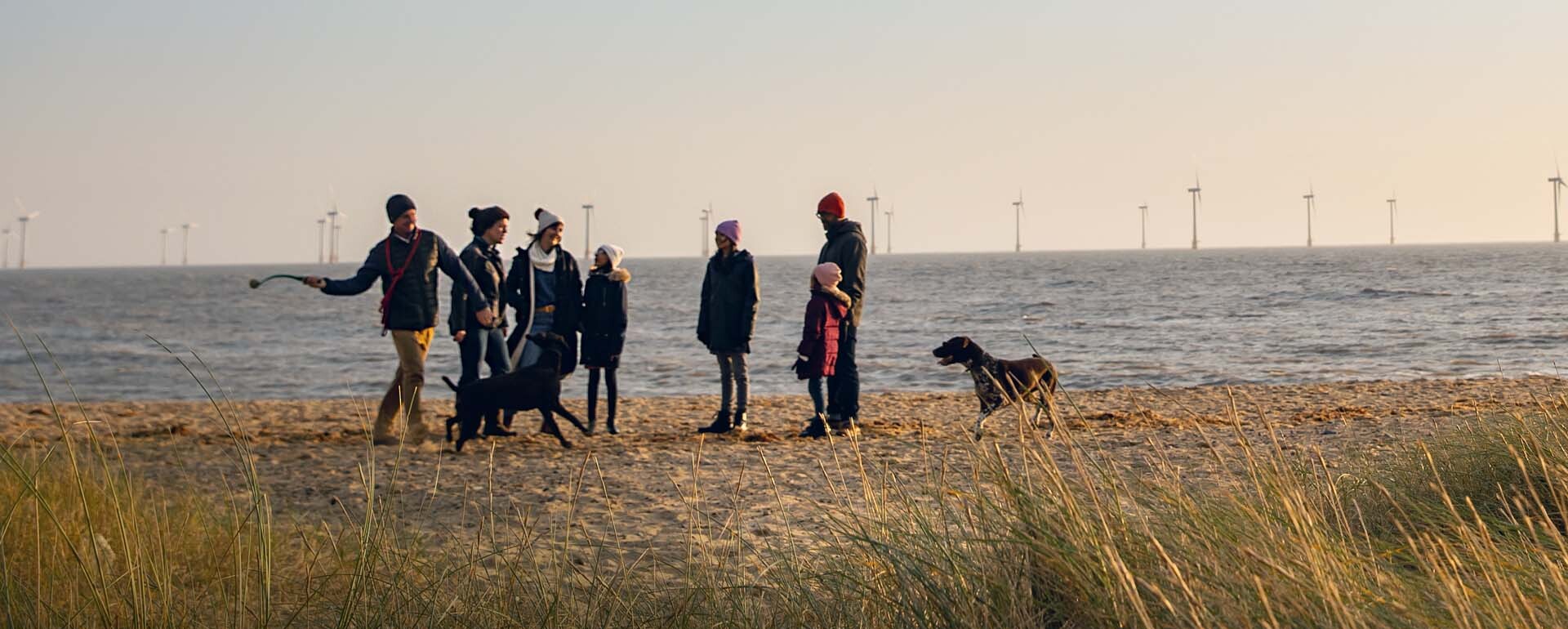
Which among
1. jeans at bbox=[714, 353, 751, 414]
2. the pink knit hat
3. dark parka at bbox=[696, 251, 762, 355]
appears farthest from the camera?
jeans at bbox=[714, 353, 751, 414]

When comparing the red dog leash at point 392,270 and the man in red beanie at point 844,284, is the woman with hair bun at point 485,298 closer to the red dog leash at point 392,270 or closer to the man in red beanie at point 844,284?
the red dog leash at point 392,270

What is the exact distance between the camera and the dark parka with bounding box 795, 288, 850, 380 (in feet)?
31.7

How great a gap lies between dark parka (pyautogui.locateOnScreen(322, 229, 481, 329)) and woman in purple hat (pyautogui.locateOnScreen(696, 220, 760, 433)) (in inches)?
75.6

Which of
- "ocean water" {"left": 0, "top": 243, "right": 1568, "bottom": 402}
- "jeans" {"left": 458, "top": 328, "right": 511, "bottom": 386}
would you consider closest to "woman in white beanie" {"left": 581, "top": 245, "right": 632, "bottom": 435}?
"jeans" {"left": 458, "top": 328, "right": 511, "bottom": 386}

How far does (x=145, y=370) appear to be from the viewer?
77.6ft

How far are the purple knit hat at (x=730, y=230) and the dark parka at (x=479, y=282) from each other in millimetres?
1710

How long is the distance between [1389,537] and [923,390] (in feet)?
38.9

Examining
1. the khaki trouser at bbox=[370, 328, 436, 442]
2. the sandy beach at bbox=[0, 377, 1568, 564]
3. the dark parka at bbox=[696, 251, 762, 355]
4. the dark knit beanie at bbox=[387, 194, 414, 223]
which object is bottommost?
the sandy beach at bbox=[0, 377, 1568, 564]

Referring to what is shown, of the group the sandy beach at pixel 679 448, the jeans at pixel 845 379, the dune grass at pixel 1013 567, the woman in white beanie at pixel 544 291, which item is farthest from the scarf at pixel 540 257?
the dune grass at pixel 1013 567

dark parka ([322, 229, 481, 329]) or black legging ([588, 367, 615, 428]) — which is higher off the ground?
dark parka ([322, 229, 481, 329])

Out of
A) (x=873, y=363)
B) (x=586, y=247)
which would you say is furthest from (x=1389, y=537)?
(x=586, y=247)

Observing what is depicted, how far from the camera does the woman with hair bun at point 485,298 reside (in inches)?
382

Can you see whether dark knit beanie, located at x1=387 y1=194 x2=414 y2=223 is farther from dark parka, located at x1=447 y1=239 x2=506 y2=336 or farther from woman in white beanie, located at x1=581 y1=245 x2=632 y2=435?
woman in white beanie, located at x1=581 y1=245 x2=632 y2=435

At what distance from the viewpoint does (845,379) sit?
1004cm
